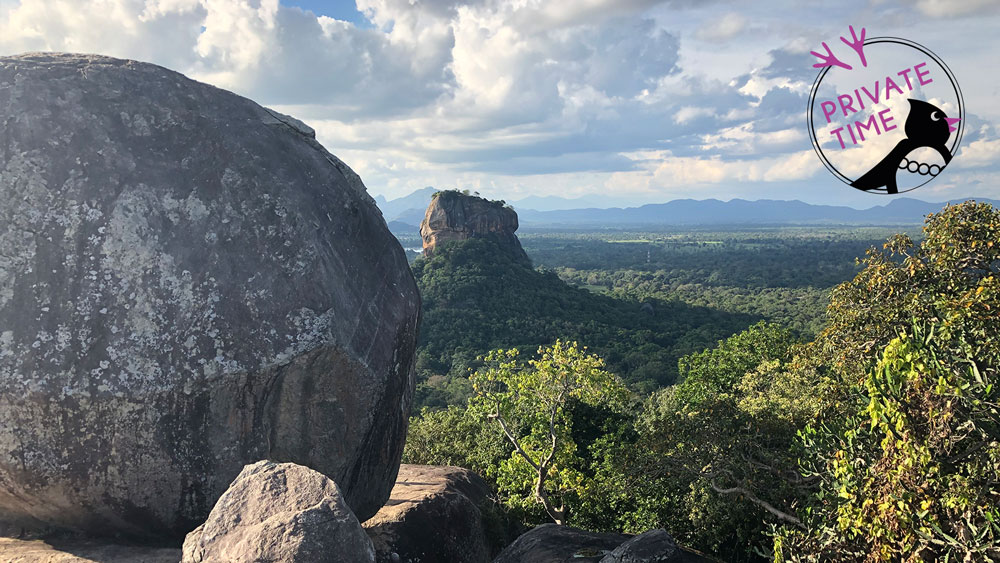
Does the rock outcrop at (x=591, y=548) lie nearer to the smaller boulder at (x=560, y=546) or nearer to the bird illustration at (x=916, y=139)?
the smaller boulder at (x=560, y=546)

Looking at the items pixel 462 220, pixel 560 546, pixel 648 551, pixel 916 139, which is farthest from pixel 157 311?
pixel 462 220

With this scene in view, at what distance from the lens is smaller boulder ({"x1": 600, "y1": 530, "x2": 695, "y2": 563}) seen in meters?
8.05

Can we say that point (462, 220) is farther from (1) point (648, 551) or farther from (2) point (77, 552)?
(2) point (77, 552)

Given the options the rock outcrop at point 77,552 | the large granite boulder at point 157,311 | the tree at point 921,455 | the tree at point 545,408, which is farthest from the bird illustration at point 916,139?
the rock outcrop at point 77,552

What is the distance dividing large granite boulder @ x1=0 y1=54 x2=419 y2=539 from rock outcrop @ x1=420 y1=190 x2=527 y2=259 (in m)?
75.0

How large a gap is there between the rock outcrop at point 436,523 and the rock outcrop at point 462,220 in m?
71.5

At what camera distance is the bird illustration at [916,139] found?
9.97 metres

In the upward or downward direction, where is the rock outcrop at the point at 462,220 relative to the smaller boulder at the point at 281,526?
upward

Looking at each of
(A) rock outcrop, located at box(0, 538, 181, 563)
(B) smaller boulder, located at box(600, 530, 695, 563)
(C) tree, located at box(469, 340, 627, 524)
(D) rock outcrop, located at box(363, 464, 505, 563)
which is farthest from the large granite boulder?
(C) tree, located at box(469, 340, 627, 524)

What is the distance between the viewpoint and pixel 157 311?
7.25 m

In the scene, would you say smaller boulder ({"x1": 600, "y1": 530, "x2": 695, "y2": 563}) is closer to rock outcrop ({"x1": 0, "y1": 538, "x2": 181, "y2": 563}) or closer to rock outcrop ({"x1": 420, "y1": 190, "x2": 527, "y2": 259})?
rock outcrop ({"x1": 0, "y1": 538, "x2": 181, "y2": 563})

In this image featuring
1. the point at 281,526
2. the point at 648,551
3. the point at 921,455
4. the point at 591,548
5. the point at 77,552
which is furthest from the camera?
the point at 591,548

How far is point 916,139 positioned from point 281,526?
444 inches

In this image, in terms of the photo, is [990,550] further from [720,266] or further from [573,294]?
[720,266]
